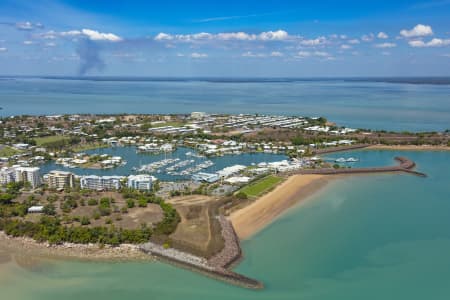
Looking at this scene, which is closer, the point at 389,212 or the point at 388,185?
the point at 389,212

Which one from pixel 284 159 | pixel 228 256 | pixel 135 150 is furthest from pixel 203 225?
pixel 135 150

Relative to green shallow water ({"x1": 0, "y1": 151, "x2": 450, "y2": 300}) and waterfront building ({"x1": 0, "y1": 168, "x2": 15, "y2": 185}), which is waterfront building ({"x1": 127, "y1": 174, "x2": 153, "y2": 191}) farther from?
green shallow water ({"x1": 0, "y1": 151, "x2": 450, "y2": 300})

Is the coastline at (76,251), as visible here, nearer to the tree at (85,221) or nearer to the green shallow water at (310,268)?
the green shallow water at (310,268)

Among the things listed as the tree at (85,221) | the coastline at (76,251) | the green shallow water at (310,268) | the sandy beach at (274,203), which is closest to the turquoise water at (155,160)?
the sandy beach at (274,203)

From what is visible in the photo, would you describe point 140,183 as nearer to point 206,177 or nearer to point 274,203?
point 206,177

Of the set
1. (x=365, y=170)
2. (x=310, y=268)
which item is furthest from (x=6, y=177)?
(x=365, y=170)

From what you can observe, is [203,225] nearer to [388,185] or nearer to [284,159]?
[388,185]

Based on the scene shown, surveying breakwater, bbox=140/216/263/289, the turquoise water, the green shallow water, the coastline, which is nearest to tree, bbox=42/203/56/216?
the coastline
